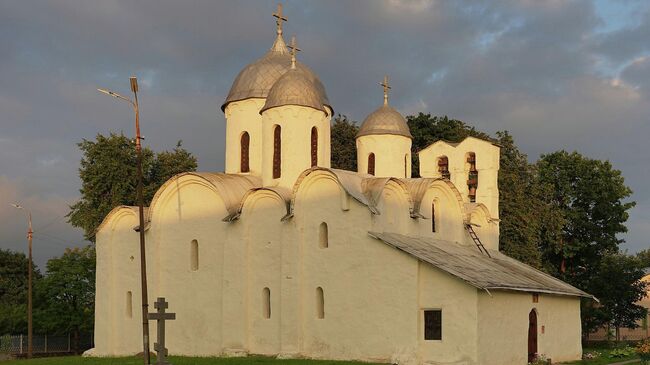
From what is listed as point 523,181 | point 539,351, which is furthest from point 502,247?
point 539,351

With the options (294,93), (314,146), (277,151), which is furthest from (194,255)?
(294,93)

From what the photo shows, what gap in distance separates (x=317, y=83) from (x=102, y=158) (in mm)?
13316

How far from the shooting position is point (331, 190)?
22.7 meters

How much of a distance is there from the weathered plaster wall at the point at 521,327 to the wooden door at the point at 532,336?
8.0 inches

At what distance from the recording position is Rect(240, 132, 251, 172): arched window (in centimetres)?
2766

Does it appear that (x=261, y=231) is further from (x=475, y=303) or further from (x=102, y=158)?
(x=102, y=158)

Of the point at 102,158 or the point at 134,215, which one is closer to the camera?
the point at 134,215

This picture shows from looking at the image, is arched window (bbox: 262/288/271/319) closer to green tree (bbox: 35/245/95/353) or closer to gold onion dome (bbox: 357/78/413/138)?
gold onion dome (bbox: 357/78/413/138)

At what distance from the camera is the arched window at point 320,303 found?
22406 millimetres

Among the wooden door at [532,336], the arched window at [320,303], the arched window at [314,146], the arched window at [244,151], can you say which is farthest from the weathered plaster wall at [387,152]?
the wooden door at [532,336]

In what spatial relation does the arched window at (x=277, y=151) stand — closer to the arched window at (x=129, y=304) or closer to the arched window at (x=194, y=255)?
the arched window at (x=194, y=255)

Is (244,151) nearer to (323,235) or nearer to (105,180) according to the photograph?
(323,235)

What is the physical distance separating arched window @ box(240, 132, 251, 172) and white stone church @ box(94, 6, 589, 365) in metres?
0.05

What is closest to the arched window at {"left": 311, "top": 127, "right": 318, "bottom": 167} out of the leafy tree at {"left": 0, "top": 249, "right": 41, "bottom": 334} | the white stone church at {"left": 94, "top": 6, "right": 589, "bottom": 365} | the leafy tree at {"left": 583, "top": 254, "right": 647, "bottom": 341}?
the white stone church at {"left": 94, "top": 6, "right": 589, "bottom": 365}
